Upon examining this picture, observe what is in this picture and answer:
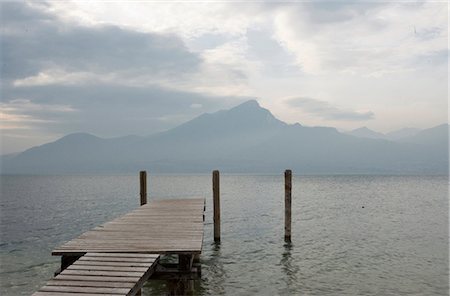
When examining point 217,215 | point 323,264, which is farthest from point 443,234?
point 217,215

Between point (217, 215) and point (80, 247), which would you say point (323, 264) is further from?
point (80, 247)

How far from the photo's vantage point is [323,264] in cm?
1670

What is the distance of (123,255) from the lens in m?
9.08

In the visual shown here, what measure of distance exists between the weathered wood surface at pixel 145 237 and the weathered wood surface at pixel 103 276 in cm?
50

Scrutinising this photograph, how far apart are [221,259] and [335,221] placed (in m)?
Answer: 16.6

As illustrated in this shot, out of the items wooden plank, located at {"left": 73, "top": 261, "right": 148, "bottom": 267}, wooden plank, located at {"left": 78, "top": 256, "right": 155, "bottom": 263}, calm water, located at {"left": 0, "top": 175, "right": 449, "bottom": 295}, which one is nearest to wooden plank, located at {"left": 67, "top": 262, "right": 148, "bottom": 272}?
wooden plank, located at {"left": 73, "top": 261, "right": 148, "bottom": 267}

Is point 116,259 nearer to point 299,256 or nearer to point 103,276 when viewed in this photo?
point 103,276

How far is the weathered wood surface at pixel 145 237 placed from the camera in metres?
9.48

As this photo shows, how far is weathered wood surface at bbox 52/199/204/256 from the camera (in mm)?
9484

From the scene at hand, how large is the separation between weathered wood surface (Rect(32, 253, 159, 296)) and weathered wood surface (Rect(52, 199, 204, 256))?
0.50 metres

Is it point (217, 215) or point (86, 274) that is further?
point (217, 215)

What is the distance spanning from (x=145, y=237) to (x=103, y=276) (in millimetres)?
3502

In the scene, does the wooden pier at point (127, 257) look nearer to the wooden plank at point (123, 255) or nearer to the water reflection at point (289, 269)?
the wooden plank at point (123, 255)

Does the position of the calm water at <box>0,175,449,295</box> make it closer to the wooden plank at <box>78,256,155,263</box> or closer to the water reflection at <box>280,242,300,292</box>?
the water reflection at <box>280,242,300,292</box>
